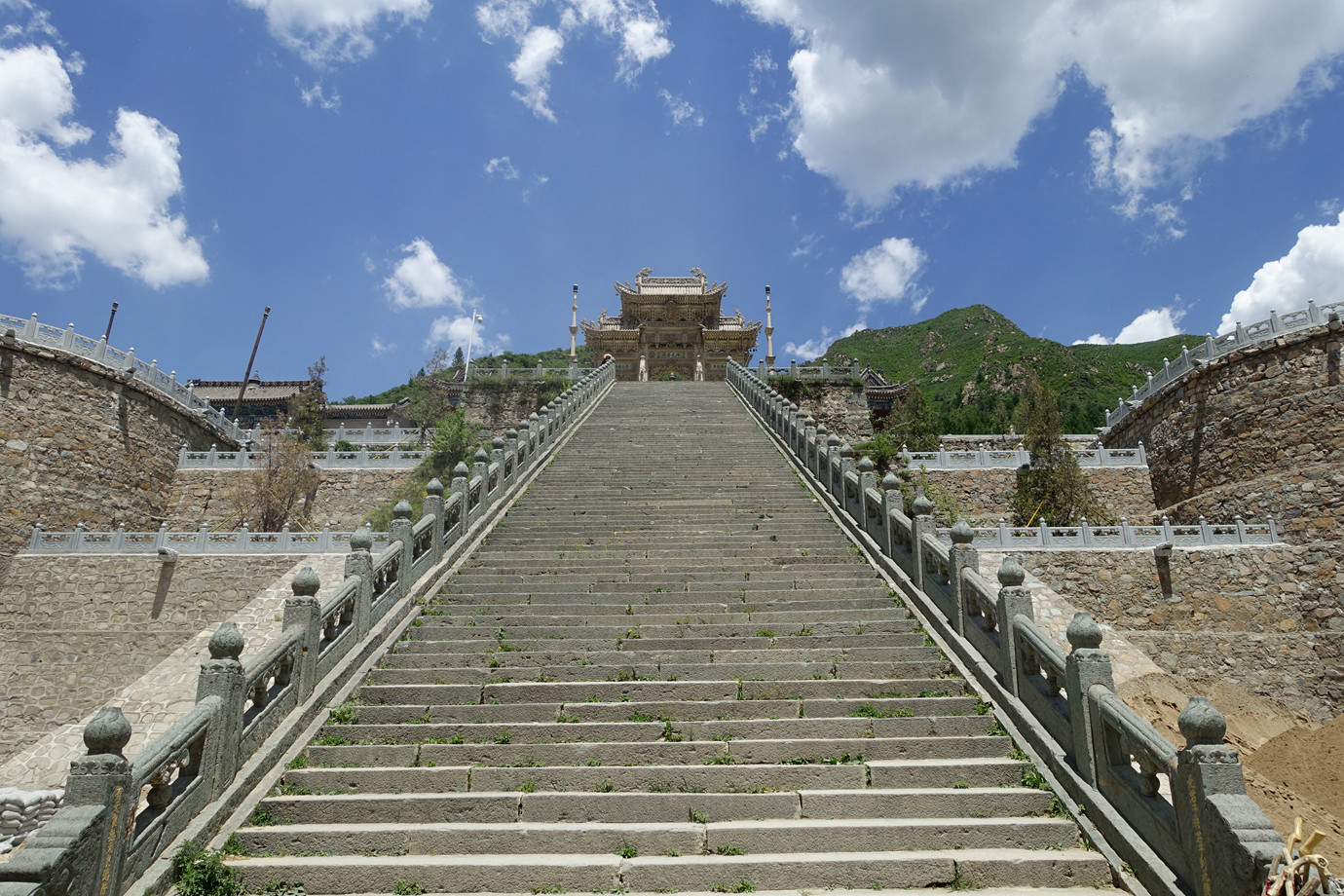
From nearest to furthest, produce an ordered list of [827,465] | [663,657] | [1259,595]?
[663,657], [827,465], [1259,595]

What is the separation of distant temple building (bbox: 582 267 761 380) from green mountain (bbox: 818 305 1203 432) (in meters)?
6.04

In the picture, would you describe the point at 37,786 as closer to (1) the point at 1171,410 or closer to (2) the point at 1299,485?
(2) the point at 1299,485

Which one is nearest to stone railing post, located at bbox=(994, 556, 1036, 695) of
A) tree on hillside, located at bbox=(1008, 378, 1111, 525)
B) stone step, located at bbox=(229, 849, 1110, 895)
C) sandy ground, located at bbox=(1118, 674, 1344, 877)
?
stone step, located at bbox=(229, 849, 1110, 895)

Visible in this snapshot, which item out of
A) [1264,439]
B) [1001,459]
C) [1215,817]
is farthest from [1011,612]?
[1264,439]

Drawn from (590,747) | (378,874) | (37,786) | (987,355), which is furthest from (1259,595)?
(987,355)

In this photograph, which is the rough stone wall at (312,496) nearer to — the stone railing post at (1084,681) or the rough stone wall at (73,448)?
the rough stone wall at (73,448)

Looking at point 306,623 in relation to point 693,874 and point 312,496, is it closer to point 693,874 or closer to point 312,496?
point 693,874

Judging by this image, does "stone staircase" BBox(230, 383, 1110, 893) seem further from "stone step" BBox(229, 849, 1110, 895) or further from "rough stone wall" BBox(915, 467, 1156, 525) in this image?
"rough stone wall" BBox(915, 467, 1156, 525)

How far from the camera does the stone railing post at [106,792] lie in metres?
3.96

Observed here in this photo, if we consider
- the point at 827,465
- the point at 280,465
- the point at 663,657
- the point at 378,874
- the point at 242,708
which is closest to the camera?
the point at 378,874

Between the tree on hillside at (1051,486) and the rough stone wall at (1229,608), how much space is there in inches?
98.0

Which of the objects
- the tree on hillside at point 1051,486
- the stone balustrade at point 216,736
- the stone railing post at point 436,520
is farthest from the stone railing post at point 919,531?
the tree on hillside at point 1051,486

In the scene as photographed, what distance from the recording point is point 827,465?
12688mm

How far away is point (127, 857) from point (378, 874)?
4.73 feet
